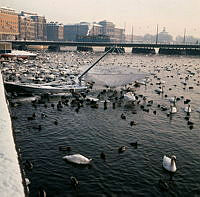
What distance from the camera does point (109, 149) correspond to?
78.1 feet

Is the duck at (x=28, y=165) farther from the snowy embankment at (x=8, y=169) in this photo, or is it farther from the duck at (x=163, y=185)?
the duck at (x=163, y=185)

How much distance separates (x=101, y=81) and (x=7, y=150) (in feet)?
146

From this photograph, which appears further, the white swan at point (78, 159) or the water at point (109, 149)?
the white swan at point (78, 159)

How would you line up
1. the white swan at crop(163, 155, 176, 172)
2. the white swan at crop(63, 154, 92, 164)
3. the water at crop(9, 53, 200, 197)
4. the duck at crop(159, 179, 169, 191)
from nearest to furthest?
the duck at crop(159, 179, 169, 191)
the water at crop(9, 53, 200, 197)
the white swan at crop(163, 155, 176, 172)
the white swan at crop(63, 154, 92, 164)

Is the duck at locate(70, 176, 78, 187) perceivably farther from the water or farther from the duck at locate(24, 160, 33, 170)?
the duck at locate(24, 160, 33, 170)

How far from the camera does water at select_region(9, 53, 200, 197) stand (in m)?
18.2

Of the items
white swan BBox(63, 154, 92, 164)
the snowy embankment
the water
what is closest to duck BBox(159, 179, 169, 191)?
the water

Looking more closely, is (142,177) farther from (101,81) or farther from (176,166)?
(101,81)

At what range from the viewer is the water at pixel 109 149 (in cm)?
1822

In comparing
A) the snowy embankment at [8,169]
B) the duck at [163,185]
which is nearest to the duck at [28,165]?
the snowy embankment at [8,169]

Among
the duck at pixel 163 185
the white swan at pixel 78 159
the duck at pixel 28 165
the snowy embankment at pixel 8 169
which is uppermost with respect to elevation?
the snowy embankment at pixel 8 169

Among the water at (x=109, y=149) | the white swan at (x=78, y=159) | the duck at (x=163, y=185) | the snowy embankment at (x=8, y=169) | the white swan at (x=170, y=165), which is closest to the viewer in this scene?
the snowy embankment at (x=8, y=169)

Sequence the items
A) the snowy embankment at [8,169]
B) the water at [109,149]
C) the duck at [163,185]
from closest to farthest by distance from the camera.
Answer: the snowy embankment at [8,169] < the duck at [163,185] < the water at [109,149]

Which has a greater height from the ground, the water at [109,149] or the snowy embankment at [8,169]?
the snowy embankment at [8,169]
